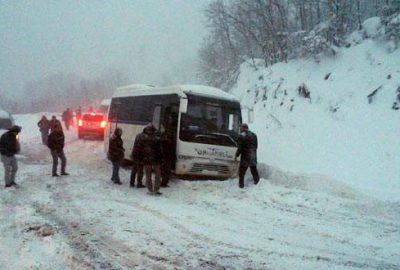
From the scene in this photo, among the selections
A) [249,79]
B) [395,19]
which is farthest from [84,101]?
[395,19]

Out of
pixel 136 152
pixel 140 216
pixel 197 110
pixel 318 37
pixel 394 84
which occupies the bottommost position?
pixel 140 216

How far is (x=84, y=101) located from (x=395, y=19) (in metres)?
133

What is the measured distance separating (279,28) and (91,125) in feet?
50.2

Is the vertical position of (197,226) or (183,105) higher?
(183,105)

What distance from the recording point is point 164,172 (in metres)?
13.2

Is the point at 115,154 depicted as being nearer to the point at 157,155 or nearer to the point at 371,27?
the point at 157,155

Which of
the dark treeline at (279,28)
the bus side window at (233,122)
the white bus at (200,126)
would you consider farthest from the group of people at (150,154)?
the dark treeline at (279,28)

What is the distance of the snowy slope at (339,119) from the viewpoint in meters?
13.8

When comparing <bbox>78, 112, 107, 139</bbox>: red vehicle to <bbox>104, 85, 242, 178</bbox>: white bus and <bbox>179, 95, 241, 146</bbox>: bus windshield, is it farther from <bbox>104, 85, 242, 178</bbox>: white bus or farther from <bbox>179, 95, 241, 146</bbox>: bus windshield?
<bbox>179, 95, 241, 146</bbox>: bus windshield

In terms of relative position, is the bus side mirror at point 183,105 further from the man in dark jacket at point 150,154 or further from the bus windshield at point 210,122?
the man in dark jacket at point 150,154

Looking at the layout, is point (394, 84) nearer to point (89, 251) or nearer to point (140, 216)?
point (140, 216)

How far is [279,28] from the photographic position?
33.2m

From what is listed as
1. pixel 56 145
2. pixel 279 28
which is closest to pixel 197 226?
pixel 56 145

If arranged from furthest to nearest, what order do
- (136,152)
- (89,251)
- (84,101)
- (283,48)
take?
(84,101) → (283,48) → (136,152) → (89,251)
